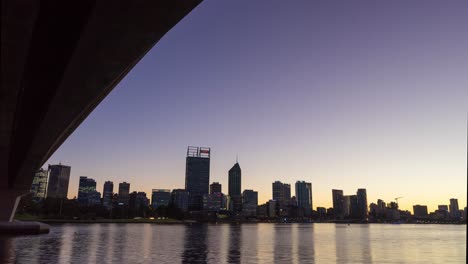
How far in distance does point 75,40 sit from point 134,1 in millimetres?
3549

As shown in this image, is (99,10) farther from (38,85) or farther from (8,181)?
(8,181)

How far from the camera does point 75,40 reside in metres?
10.8

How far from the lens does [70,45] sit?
1156 centimetres

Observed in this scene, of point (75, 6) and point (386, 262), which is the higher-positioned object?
point (75, 6)

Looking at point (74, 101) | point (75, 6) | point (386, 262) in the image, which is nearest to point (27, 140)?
point (74, 101)

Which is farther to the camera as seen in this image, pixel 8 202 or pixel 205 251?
pixel 8 202

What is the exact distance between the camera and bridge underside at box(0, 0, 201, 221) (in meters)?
8.64

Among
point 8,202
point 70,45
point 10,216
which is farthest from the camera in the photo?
point 10,216

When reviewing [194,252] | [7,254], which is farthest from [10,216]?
[194,252]

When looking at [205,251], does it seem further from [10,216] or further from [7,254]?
[10,216]

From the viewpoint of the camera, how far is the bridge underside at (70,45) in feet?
28.3

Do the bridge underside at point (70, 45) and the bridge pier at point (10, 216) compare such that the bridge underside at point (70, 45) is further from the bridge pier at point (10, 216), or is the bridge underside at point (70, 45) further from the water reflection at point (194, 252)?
the bridge pier at point (10, 216)

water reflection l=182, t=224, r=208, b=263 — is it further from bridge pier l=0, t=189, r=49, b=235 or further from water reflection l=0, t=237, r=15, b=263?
bridge pier l=0, t=189, r=49, b=235

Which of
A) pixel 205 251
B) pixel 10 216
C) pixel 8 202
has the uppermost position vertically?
pixel 8 202
